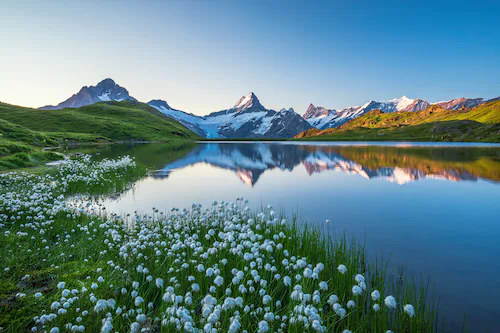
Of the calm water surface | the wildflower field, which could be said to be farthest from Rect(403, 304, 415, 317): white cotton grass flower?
the calm water surface

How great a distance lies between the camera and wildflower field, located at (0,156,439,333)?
18.5ft

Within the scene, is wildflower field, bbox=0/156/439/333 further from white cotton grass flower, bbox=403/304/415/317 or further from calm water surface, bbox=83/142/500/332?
calm water surface, bbox=83/142/500/332

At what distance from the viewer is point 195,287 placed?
625 centimetres

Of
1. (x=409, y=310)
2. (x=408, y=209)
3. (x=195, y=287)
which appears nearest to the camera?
(x=409, y=310)

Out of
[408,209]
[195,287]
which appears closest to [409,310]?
[195,287]

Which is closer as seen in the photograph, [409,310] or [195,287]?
[409,310]

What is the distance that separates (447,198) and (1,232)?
2788 cm

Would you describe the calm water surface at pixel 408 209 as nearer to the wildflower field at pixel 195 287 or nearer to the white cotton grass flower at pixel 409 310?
the wildflower field at pixel 195 287

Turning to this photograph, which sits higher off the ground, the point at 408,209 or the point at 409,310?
the point at 409,310

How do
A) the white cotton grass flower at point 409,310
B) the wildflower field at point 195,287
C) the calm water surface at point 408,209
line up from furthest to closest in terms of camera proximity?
the calm water surface at point 408,209 < the wildflower field at point 195,287 < the white cotton grass flower at point 409,310

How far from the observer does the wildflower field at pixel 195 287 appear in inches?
222

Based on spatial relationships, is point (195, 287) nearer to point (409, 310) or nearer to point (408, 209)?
point (409, 310)

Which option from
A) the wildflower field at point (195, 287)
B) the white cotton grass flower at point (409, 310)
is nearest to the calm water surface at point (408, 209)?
the wildflower field at point (195, 287)

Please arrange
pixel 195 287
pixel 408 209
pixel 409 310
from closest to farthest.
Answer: pixel 409 310
pixel 195 287
pixel 408 209
